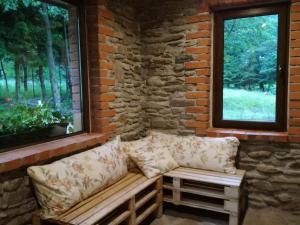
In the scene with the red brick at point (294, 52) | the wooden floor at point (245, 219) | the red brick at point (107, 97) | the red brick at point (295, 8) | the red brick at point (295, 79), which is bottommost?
the wooden floor at point (245, 219)

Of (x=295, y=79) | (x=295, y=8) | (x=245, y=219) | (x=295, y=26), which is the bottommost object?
(x=245, y=219)

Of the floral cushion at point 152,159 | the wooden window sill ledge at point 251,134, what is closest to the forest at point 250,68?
the wooden window sill ledge at point 251,134

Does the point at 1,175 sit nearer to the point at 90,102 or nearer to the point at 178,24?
the point at 90,102

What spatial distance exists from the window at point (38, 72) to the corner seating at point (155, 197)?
75cm

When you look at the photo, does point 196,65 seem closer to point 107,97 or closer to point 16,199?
point 107,97

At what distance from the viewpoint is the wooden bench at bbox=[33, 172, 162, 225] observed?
1822 mm

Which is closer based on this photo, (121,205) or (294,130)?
(121,205)

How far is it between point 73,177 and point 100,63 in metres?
1.20

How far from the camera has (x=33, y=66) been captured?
7.42 ft

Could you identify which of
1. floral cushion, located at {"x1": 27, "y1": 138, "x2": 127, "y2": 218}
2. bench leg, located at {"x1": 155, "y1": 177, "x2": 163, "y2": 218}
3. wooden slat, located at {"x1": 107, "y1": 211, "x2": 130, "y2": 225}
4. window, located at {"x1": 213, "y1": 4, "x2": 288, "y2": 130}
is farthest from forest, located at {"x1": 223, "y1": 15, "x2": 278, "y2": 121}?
wooden slat, located at {"x1": 107, "y1": 211, "x2": 130, "y2": 225}

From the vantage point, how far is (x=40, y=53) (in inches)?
91.3

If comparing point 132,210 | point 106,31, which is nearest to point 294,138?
point 132,210

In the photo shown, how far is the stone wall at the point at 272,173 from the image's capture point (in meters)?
2.64

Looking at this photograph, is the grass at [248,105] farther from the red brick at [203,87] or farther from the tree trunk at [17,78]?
the tree trunk at [17,78]
